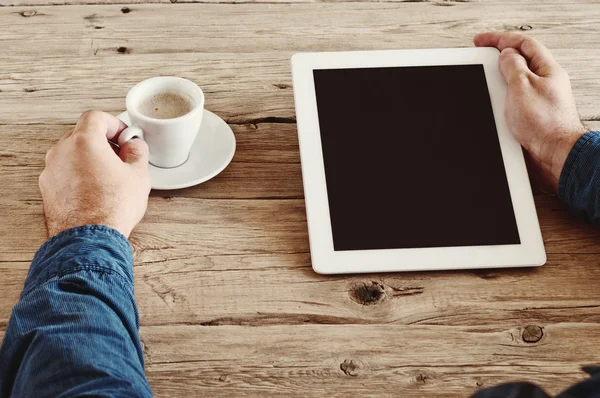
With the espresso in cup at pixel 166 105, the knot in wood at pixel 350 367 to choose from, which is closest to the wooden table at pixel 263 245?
the knot in wood at pixel 350 367

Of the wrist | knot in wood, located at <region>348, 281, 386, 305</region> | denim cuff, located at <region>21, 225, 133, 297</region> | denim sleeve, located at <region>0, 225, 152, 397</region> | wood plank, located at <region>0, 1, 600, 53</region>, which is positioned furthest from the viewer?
wood plank, located at <region>0, 1, 600, 53</region>

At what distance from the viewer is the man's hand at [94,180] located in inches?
36.3

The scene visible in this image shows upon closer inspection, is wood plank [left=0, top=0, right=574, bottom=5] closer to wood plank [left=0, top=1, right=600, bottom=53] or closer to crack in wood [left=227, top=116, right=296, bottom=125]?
wood plank [left=0, top=1, right=600, bottom=53]

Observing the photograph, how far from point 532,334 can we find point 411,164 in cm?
29

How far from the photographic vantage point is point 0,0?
1.28 meters

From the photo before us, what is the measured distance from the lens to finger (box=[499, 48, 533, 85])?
3.66ft

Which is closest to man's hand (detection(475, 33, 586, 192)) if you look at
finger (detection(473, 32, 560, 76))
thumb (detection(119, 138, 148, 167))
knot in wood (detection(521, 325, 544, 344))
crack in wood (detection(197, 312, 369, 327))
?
finger (detection(473, 32, 560, 76))

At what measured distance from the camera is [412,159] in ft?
3.39

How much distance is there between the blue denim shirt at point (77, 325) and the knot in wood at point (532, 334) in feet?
1.61

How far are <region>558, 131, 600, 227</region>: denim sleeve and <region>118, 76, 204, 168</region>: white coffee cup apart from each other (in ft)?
1.84

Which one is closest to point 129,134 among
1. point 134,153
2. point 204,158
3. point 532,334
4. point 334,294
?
point 134,153

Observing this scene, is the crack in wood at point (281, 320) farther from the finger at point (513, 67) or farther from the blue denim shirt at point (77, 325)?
the finger at point (513, 67)

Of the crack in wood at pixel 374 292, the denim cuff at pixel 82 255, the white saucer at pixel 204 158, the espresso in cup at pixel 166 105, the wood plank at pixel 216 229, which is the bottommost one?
the crack in wood at pixel 374 292

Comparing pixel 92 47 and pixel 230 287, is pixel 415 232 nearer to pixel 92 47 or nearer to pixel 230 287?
pixel 230 287
